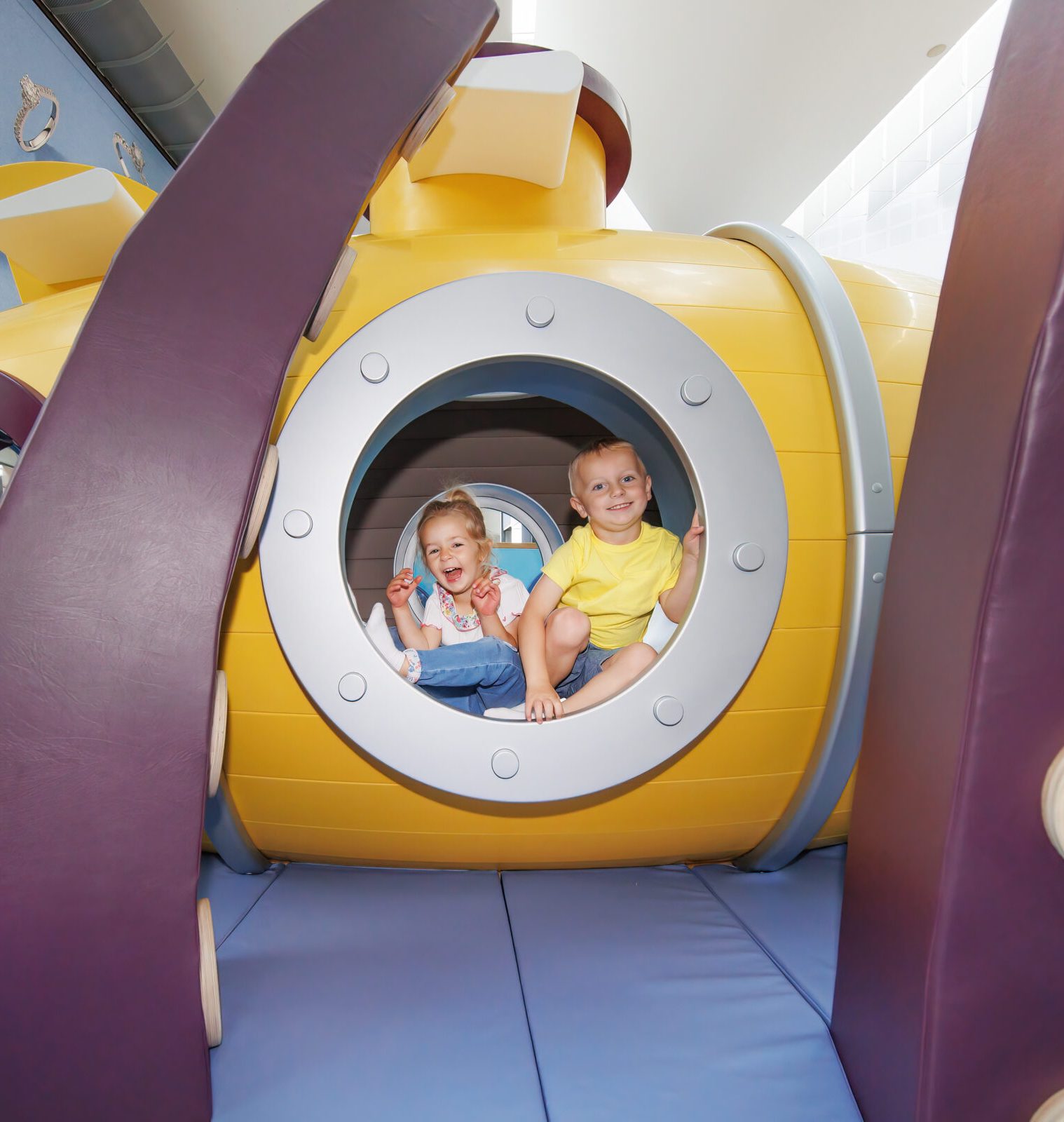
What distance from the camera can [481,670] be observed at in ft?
3.61

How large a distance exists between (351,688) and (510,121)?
0.70 metres

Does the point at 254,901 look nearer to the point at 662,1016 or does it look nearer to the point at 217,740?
the point at 217,740

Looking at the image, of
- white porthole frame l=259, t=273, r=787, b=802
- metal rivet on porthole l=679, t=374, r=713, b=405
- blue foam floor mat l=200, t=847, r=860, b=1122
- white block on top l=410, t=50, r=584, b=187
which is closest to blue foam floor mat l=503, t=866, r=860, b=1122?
blue foam floor mat l=200, t=847, r=860, b=1122

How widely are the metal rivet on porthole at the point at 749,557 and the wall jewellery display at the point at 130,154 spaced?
3361 millimetres

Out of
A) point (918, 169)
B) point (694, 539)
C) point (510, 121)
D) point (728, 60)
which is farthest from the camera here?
point (918, 169)

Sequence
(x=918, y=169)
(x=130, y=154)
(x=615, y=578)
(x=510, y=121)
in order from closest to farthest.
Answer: (x=510, y=121), (x=615, y=578), (x=130, y=154), (x=918, y=169)

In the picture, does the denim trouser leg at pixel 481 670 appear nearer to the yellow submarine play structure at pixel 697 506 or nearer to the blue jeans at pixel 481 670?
the blue jeans at pixel 481 670

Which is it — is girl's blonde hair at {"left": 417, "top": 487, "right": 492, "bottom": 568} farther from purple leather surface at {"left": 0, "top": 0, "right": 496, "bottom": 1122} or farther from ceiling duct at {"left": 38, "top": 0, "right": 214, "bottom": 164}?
ceiling duct at {"left": 38, "top": 0, "right": 214, "bottom": 164}

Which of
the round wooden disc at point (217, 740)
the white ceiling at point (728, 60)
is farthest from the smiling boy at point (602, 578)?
the white ceiling at point (728, 60)

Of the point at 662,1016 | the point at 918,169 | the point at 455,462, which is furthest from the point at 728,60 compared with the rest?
the point at 662,1016

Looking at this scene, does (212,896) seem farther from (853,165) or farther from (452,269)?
(853,165)

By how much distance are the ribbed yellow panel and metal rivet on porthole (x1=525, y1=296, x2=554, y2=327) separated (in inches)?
2.5

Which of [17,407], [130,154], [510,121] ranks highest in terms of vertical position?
[130,154]

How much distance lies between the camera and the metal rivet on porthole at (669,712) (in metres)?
0.81
